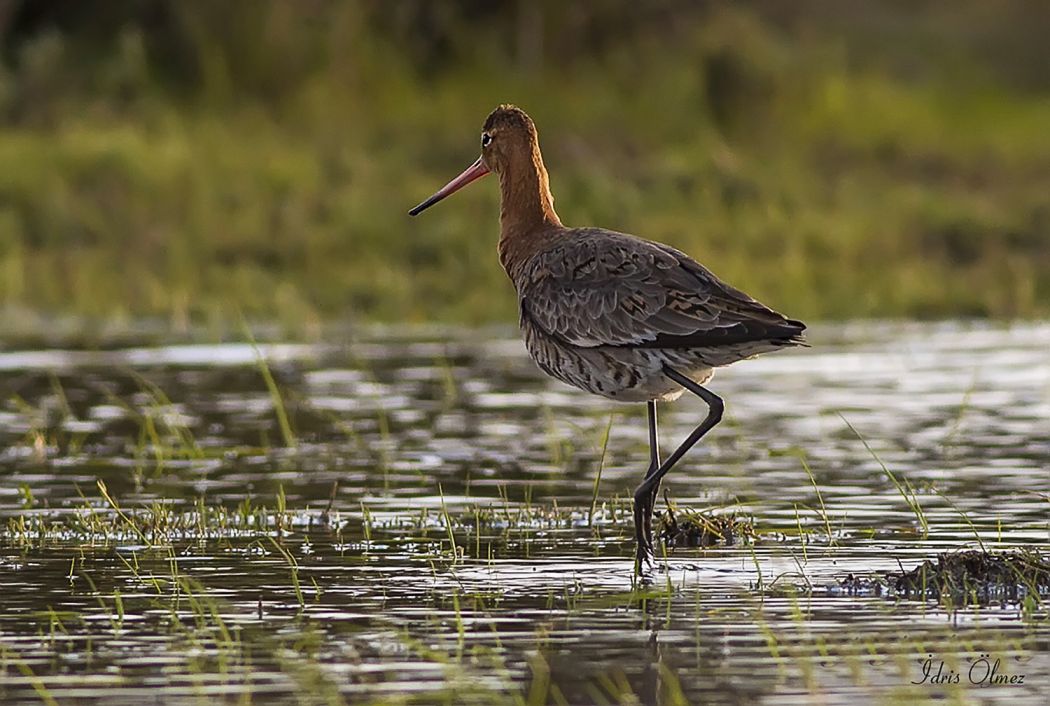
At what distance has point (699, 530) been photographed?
8727 mm

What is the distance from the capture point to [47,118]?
21.6m

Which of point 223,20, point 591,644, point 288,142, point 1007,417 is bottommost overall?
point 591,644

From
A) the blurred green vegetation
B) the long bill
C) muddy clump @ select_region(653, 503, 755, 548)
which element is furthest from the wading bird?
the blurred green vegetation

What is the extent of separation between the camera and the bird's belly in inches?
330

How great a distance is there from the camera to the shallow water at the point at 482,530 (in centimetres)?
624

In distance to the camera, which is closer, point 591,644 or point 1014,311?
point 591,644

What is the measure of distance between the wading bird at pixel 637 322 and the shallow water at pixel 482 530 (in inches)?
24.0

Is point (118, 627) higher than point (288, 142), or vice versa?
point (288, 142)

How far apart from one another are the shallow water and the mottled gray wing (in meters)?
0.79

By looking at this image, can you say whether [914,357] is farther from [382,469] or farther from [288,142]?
[288,142]

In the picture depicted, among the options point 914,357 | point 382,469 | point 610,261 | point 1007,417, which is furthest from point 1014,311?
point 610,261

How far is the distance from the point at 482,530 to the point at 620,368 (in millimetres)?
999

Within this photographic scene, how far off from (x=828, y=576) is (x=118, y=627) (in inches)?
94.0

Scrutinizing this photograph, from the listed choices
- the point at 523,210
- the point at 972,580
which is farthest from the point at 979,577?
the point at 523,210
